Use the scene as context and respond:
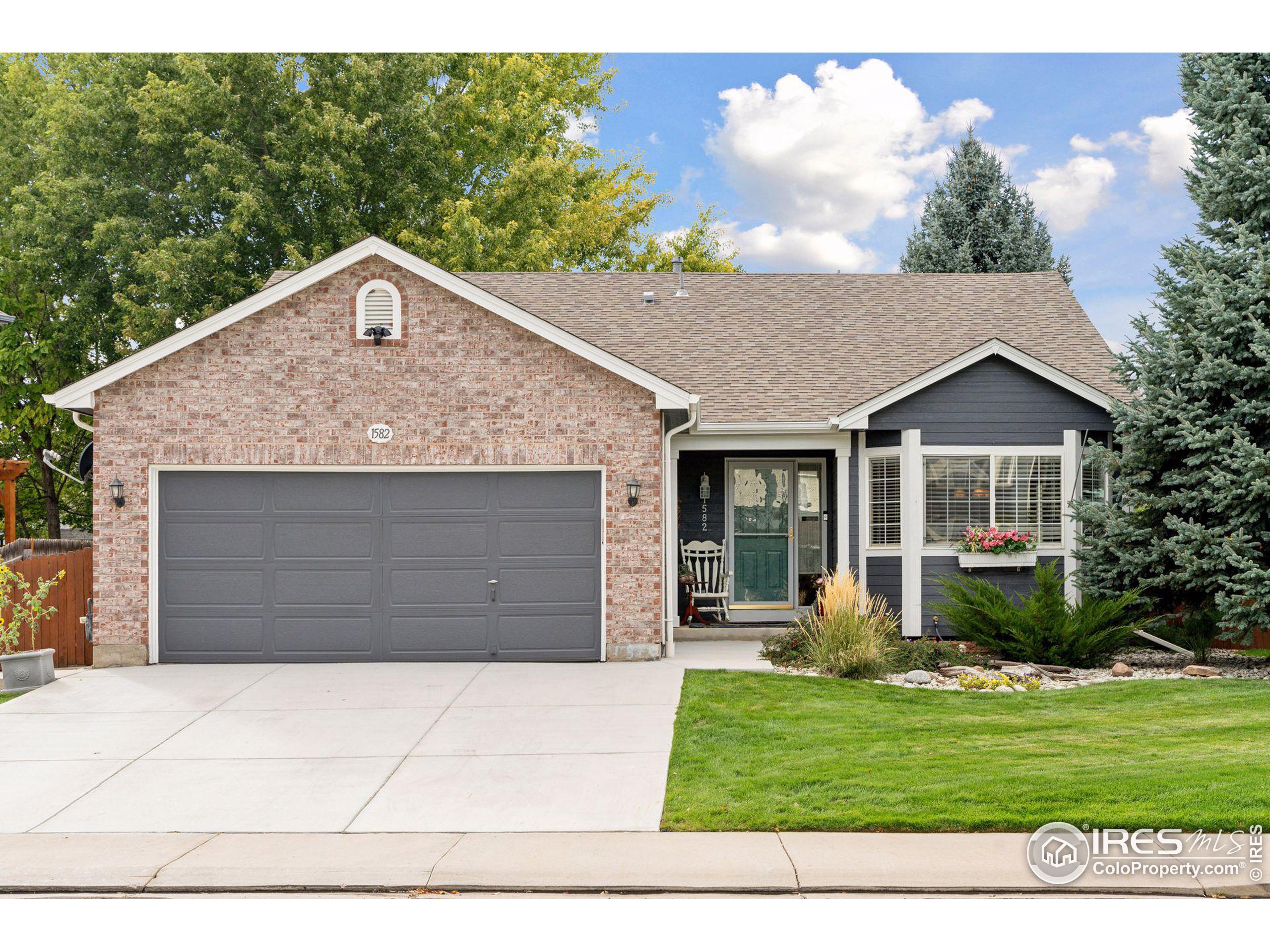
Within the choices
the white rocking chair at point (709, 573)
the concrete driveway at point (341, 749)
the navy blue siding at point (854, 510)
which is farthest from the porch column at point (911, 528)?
the concrete driveway at point (341, 749)

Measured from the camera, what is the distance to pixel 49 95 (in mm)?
24781

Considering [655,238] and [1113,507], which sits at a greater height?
[655,238]

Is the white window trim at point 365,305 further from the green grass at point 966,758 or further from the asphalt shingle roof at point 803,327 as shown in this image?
the green grass at point 966,758

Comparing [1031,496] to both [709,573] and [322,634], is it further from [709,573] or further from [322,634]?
[322,634]

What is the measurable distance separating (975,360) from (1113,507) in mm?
2423

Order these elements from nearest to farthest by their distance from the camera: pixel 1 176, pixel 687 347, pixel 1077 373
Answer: pixel 1077 373 → pixel 687 347 → pixel 1 176

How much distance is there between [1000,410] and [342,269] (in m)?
8.25

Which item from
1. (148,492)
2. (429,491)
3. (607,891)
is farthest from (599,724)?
(148,492)

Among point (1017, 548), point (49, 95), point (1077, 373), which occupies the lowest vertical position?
point (1017, 548)

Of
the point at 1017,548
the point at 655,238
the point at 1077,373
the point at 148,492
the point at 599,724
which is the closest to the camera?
the point at 599,724

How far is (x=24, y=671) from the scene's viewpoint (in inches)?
396

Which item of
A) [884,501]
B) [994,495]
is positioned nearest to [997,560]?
[994,495]

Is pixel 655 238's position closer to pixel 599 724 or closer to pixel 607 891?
pixel 599 724

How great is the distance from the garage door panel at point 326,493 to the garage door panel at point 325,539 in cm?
13
